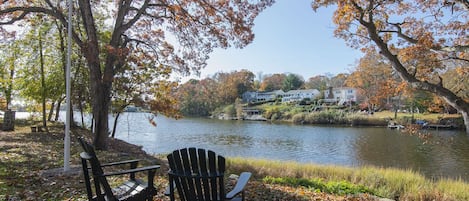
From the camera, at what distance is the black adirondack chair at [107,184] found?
263 centimetres

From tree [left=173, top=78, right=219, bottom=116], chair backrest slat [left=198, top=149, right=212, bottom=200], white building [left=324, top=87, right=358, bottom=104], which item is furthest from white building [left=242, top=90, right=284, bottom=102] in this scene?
chair backrest slat [left=198, top=149, right=212, bottom=200]

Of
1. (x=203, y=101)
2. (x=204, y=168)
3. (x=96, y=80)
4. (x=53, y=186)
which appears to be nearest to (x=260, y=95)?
(x=203, y=101)

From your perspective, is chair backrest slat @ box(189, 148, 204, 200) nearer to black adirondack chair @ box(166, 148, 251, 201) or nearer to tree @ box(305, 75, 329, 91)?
black adirondack chair @ box(166, 148, 251, 201)

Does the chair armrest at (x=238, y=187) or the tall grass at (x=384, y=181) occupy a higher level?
the chair armrest at (x=238, y=187)

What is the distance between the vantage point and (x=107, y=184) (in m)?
2.65

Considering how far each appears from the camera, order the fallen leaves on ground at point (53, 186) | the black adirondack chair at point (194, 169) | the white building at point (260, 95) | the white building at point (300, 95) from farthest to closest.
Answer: the white building at point (260, 95)
the white building at point (300, 95)
the fallen leaves on ground at point (53, 186)
the black adirondack chair at point (194, 169)

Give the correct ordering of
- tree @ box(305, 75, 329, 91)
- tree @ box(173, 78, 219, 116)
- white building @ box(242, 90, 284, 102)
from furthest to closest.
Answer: tree @ box(305, 75, 329, 91)
white building @ box(242, 90, 284, 102)
tree @ box(173, 78, 219, 116)

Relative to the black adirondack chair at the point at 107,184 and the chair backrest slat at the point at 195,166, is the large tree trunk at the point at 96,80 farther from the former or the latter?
the chair backrest slat at the point at 195,166

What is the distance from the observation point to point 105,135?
30.2 feet

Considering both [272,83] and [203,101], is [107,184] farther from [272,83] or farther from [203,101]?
[272,83]

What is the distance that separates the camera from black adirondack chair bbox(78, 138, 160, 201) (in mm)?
2627

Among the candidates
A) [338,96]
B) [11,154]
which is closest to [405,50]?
[11,154]

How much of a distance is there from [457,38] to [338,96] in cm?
7025

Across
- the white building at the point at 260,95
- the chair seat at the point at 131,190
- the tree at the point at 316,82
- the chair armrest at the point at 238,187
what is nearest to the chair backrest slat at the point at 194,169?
the chair armrest at the point at 238,187
